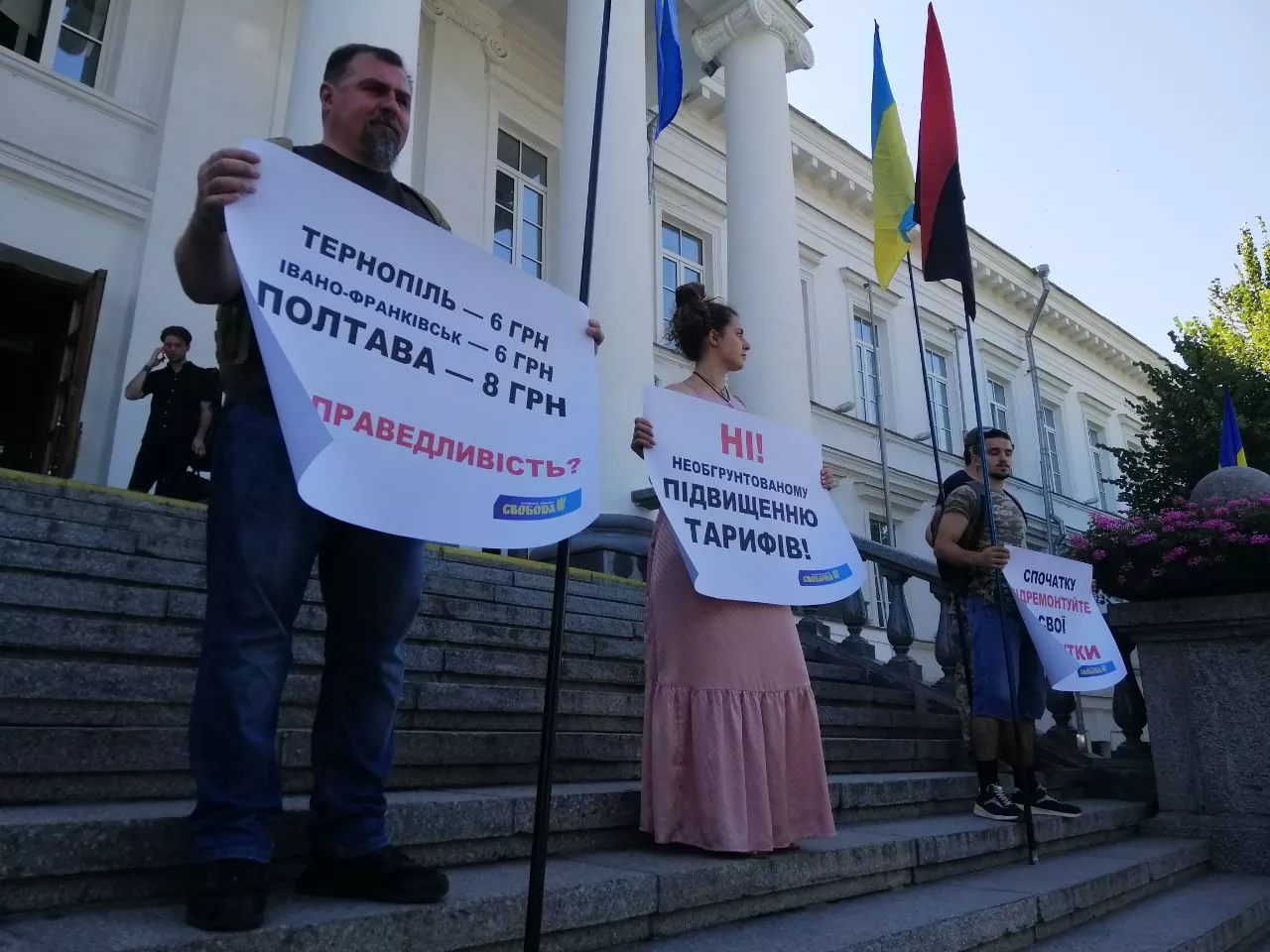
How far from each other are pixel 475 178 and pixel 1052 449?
18.0 meters

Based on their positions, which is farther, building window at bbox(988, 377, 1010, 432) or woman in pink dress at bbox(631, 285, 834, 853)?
building window at bbox(988, 377, 1010, 432)

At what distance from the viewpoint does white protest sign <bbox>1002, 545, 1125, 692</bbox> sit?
4285 millimetres

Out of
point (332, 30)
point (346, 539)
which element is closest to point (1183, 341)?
point (332, 30)

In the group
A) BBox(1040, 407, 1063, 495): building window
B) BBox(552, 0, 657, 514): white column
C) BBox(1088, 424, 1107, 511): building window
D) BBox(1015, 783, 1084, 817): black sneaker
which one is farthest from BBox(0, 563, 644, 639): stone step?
BBox(1088, 424, 1107, 511): building window

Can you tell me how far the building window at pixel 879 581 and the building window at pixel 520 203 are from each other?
710 cm

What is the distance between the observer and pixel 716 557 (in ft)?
9.75

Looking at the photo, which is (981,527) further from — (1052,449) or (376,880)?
(1052,449)

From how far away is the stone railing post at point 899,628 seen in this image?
641 centimetres

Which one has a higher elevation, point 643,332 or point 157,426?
point 643,332

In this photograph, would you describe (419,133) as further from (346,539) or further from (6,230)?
(346,539)

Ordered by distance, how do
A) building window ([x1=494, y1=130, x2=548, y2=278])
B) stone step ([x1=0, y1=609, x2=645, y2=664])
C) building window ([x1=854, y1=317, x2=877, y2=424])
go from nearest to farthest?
stone step ([x1=0, y1=609, x2=645, y2=664])
building window ([x1=494, y1=130, x2=548, y2=278])
building window ([x1=854, y1=317, x2=877, y2=424])

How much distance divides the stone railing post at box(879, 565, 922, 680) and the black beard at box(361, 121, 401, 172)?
5.11 meters

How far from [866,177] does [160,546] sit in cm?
1714

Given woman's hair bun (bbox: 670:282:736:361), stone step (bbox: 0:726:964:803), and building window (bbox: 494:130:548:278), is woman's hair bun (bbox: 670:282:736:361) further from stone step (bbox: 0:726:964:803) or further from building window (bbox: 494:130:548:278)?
building window (bbox: 494:130:548:278)
